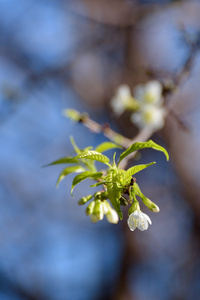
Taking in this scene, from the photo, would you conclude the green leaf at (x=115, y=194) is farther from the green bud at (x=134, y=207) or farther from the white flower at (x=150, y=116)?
the white flower at (x=150, y=116)

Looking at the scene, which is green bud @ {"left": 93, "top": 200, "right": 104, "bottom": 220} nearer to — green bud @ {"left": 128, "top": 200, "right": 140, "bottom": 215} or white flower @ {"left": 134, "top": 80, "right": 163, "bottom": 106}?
green bud @ {"left": 128, "top": 200, "right": 140, "bottom": 215}

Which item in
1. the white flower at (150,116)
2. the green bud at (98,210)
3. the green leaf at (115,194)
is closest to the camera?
the green leaf at (115,194)

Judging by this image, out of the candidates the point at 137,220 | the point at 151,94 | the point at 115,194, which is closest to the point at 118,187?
the point at 115,194

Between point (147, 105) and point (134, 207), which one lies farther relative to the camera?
point (147, 105)

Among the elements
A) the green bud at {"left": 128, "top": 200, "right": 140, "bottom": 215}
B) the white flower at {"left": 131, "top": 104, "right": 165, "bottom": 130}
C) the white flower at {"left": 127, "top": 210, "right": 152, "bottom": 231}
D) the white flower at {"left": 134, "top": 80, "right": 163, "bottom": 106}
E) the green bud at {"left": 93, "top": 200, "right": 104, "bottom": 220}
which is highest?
the white flower at {"left": 134, "top": 80, "right": 163, "bottom": 106}

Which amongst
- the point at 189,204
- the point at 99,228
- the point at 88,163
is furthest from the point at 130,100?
the point at 99,228

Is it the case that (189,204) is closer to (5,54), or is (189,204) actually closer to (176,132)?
(176,132)

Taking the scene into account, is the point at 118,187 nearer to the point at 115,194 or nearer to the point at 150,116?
the point at 115,194

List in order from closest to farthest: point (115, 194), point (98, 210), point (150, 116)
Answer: point (115, 194)
point (98, 210)
point (150, 116)

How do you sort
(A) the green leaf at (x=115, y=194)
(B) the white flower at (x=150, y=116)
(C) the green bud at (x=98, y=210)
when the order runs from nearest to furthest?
(A) the green leaf at (x=115, y=194), (C) the green bud at (x=98, y=210), (B) the white flower at (x=150, y=116)

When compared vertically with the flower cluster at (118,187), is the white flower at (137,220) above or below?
below

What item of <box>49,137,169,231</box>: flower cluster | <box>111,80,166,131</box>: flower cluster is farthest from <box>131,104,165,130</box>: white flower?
<box>49,137,169,231</box>: flower cluster

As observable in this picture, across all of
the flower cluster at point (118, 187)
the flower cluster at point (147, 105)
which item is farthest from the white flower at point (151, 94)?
the flower cluster at point (118, 187)
